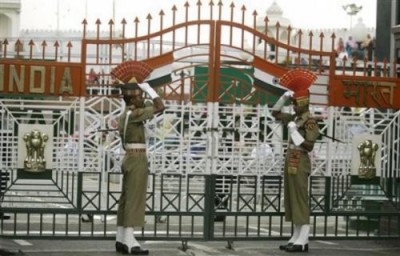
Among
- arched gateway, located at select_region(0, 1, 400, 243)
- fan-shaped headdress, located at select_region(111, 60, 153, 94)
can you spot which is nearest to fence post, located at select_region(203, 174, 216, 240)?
arched gateway, located at select_region(0, 1, 400, 243)

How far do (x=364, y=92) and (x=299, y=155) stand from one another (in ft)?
4.12

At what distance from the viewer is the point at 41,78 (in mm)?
13086

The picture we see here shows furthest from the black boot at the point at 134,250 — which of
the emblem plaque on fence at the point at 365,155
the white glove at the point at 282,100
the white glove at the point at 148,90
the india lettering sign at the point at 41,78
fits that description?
the emblem plaque on fence at the point at 365,155

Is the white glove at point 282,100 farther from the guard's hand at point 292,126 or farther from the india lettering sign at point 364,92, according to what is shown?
the india lettering sign at point 364,92

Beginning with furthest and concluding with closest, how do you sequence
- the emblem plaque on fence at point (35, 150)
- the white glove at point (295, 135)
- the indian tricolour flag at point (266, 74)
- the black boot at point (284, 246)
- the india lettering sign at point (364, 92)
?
the india lettering sign at point (364, 92), the indian tricolour flag at point (266, 74), the black boot at point (284, 246), the white glove at point (295, 135), the emblem plaque on fence at point (35, 150)

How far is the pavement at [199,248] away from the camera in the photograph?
13203 millimetres

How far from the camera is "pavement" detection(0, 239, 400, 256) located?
13203 mm

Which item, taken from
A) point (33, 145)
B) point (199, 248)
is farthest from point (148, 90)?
point (199, 248)

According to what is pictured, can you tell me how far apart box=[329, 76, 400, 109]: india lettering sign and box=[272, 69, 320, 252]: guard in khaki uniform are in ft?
1.87

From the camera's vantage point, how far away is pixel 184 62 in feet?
46.3

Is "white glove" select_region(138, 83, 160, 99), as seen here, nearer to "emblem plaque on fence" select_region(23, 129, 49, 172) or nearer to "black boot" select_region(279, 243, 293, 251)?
"emblem plaque on fence" select_region(23, 129, 49, 172)

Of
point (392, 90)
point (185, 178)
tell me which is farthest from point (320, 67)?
point (185, 178)

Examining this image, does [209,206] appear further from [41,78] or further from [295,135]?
[41,78]

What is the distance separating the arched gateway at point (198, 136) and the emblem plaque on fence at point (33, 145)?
0.01 m
